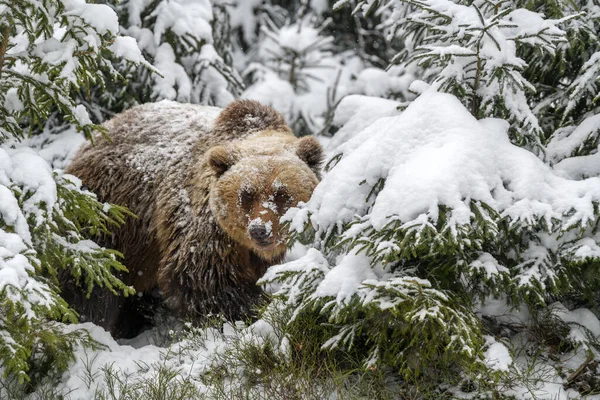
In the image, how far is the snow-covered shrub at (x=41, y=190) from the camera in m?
3.36

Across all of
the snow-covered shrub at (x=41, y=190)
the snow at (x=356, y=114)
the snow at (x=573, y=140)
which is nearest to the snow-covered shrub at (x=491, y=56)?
the snow at (x=573, y=140)

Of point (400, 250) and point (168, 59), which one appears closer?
point (400, 250)

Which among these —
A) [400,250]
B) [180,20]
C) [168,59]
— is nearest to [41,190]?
[400,250]

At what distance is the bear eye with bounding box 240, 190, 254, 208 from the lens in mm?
4891

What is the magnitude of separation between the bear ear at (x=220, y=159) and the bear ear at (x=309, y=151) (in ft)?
1.71

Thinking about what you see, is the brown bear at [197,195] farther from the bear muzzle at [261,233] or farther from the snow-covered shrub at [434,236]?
the snow-covered shrub at [434,236]

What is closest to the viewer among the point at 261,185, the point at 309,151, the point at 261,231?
the point at 261,231

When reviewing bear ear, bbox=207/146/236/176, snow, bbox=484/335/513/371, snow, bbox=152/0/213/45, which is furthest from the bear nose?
snow, bbox=152/0/213/45

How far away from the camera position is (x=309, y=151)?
5.16 meters

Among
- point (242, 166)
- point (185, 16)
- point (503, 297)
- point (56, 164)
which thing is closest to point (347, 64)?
point (185, 16)

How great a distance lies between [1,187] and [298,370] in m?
1.87

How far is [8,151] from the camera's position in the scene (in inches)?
152

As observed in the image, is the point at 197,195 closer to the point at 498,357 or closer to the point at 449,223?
the point at 449,223

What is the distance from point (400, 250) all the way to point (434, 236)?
190 millimetres
